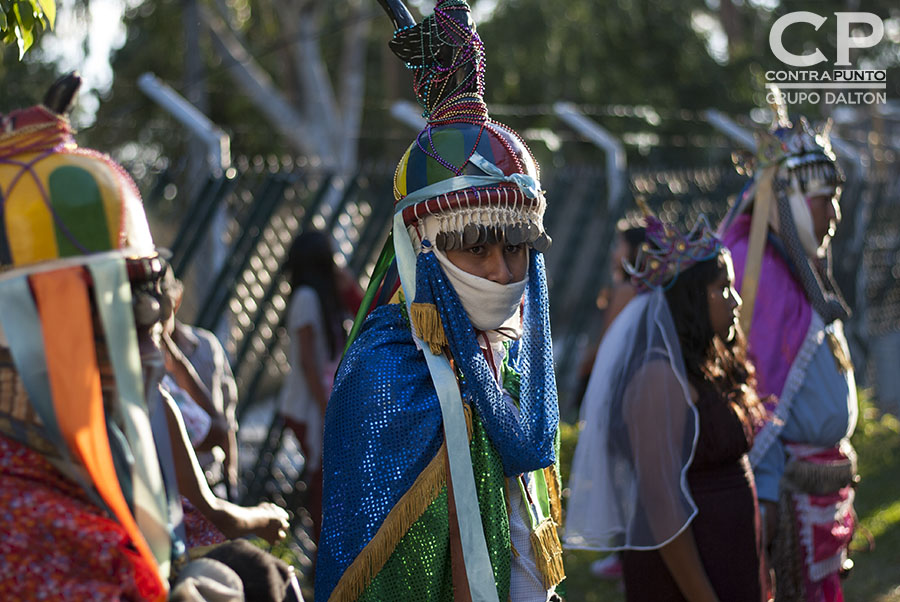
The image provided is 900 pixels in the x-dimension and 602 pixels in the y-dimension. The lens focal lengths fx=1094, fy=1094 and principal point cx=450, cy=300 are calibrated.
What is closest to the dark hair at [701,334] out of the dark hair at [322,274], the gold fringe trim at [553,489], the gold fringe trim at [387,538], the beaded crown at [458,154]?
the gold fringe trim at [553,489]

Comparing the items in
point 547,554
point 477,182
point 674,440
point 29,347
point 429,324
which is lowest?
point 547,554

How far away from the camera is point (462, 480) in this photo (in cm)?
279

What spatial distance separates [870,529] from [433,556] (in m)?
5.96

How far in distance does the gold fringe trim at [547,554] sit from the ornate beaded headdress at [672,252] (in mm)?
1157

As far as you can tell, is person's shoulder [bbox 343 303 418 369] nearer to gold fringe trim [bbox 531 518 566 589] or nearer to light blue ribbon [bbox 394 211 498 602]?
light blue ribbon [bbox 394 211 498 602]

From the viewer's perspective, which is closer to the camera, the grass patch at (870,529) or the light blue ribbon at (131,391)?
the light blue ribbon at (131,391)

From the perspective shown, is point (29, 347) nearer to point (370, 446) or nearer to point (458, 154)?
point (370, 446)

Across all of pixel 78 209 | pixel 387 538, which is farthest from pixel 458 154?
pixel 78 209

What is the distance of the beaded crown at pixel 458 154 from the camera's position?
286cm

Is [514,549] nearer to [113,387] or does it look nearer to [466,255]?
[466,255]

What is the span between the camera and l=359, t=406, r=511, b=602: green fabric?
277 centimetres

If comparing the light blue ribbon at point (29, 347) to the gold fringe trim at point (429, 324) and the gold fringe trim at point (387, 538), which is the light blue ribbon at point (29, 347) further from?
the gold fringe trim at point (429, 324)

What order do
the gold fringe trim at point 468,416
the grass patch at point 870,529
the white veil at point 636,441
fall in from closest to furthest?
the gold fringe trim at point 468,416, the white veil at point 636,441, the grass patch at point 870,529

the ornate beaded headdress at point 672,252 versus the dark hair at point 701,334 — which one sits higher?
the ornate beaded headdress at point 672,252
